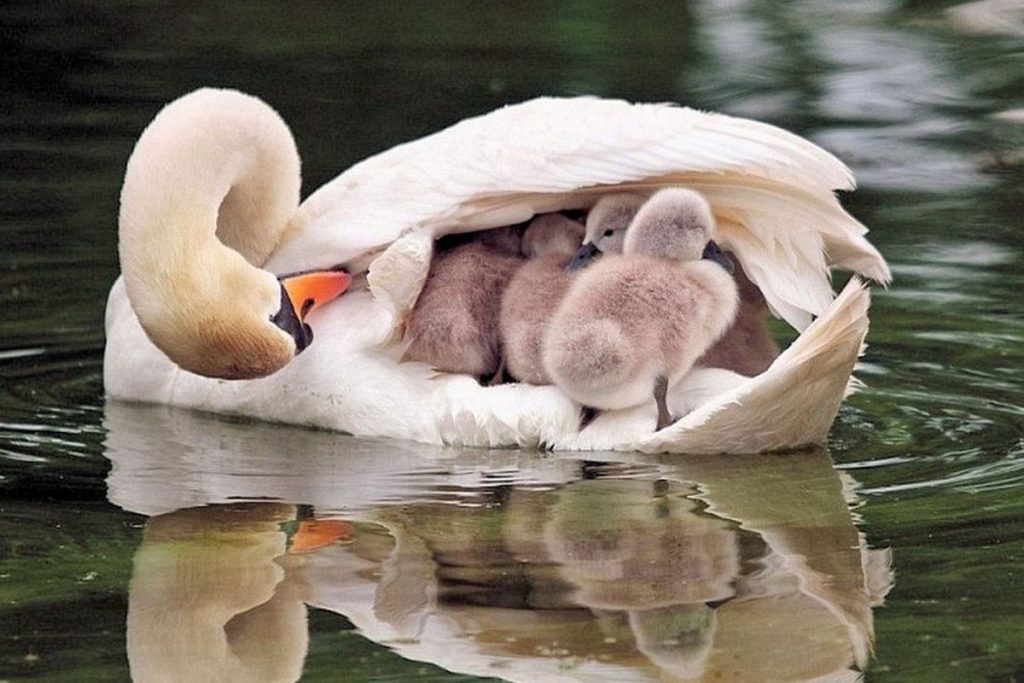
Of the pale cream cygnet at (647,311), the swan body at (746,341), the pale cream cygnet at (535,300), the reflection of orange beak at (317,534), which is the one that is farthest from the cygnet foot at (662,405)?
the reflection of orange beak at (317,534)

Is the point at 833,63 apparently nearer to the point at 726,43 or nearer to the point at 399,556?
the point at 726,43

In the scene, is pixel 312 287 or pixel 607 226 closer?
pixel 607 226

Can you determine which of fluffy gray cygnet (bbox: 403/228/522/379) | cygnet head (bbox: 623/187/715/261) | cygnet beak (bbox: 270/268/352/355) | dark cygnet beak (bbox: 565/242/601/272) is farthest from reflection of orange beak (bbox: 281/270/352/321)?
cygnet head (bbox: 623/187/715/261)

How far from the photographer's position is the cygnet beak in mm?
6535

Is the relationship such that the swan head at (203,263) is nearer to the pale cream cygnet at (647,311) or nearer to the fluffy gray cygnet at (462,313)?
the fluffy gray cygnet at (462,313)

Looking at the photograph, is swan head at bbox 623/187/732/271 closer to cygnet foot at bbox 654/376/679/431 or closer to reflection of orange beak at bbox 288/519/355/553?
cygnet foot at bbox 654/376/679/431

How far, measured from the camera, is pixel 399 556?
5418 millimetres

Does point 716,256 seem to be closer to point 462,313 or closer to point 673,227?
point 673,227

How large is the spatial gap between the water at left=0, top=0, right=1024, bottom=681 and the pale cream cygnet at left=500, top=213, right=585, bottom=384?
258 mm

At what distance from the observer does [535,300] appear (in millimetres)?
6328

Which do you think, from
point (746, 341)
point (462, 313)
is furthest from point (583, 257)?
point (746, 341)

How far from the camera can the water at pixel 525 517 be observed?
4.68 m

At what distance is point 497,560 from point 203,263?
56.9 inches

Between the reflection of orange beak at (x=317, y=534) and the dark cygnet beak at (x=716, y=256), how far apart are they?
4.02 ft
